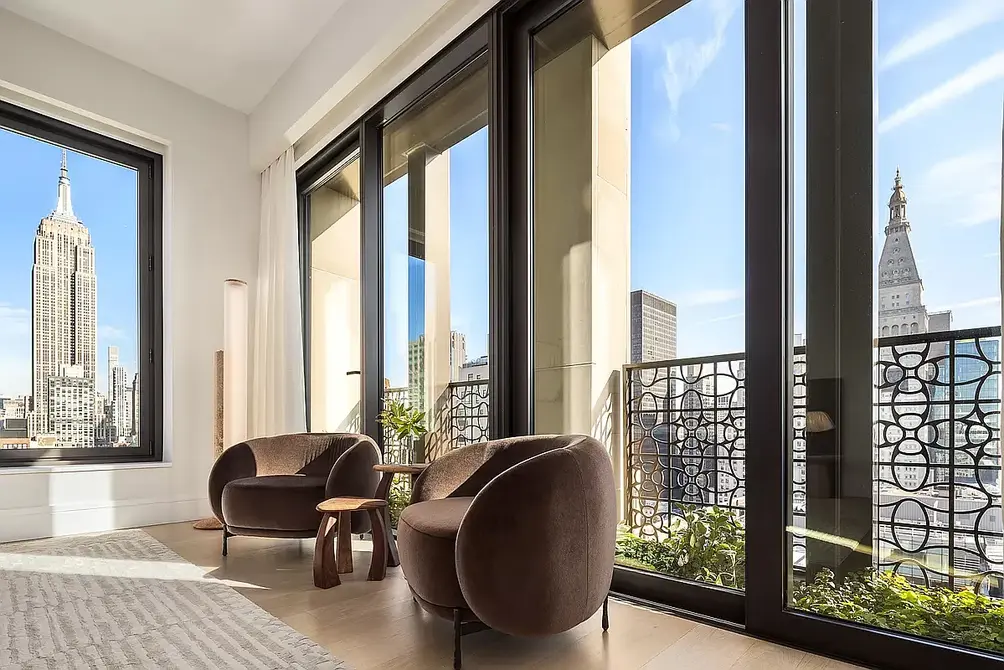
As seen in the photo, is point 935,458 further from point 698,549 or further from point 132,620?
point 132,620

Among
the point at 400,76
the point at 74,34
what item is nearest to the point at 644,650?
the point at 400,76

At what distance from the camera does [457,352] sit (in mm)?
3770

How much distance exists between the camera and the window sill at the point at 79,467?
4.38 meters

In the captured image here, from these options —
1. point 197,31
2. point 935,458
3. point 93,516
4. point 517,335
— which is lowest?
point 93,516

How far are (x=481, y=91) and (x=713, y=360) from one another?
202 centimetres

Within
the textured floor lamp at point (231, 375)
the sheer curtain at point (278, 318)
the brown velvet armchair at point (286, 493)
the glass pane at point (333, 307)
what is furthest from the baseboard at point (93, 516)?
the brown velvet armchair at point (286, 493)

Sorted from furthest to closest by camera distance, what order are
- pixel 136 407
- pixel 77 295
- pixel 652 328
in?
pixel 136 407
pixel 77 295
pixel 652 328

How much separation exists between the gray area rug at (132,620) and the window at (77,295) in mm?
1324

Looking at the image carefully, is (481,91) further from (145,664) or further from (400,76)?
(145,664)

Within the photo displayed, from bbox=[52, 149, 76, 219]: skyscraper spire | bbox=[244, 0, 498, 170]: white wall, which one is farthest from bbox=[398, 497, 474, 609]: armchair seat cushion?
bbox=[52, 149, 76, 219]: skyscraper spire

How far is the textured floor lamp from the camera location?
196 inches

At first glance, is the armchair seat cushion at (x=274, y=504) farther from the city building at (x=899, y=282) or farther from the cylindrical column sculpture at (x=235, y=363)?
the city building at (x=899, y=282)

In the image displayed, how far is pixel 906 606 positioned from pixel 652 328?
1.33m

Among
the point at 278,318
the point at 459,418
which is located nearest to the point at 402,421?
the point at 459,418
